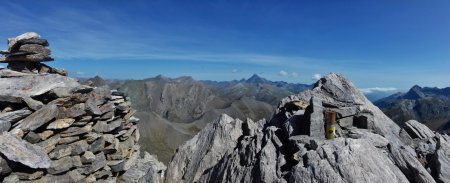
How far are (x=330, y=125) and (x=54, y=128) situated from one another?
1612cm

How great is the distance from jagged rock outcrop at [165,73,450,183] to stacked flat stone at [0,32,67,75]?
12405mm

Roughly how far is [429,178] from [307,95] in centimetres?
1591

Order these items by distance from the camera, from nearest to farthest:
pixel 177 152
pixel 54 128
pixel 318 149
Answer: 1. pixel 318 149
2. pixel 54 128
3. pixel 177 152

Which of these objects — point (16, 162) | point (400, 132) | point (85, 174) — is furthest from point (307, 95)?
point (16, 162)

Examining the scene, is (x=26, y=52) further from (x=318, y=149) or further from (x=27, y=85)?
(x=318, y=149)

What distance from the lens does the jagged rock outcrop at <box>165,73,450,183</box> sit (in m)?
16.5

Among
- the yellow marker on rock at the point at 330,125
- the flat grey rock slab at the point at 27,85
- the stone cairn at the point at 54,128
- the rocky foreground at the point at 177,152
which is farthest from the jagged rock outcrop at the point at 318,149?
the flat grey rock slab at the point at 27,85

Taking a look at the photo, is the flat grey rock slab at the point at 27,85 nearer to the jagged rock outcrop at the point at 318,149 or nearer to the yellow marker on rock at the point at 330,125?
the jagged rock outcrop at the point at 318,149

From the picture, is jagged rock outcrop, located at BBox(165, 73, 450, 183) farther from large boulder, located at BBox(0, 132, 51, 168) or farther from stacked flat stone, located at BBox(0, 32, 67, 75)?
stacked flat stone, located at BBox(0, 32, 67, 75)

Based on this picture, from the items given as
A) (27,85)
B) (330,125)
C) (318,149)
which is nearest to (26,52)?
(27,85)

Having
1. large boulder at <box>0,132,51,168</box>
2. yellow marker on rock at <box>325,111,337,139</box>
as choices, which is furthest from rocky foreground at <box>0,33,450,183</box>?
yellow marker on rock at <box>325,111,337,139</box>

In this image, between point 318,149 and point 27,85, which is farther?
point 27,85

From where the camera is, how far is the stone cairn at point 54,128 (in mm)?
16891

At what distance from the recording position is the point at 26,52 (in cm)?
2189
